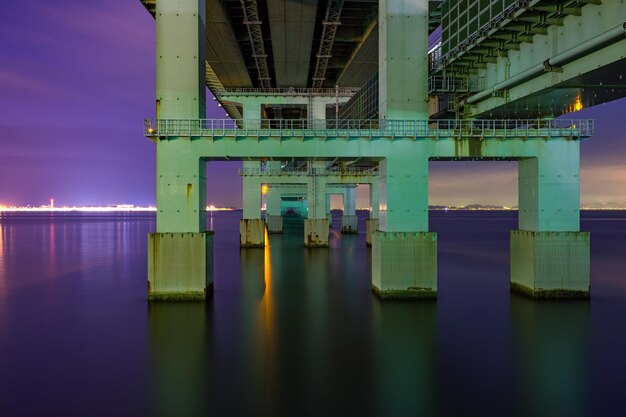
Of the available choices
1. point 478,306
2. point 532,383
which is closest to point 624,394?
point 532,383

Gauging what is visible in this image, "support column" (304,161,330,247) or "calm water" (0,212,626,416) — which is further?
"support column" (304,161,330,247)

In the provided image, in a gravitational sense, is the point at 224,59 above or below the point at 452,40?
above

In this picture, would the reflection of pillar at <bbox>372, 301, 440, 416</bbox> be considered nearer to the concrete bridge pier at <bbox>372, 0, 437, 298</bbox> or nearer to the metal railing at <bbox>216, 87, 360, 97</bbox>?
the concrete bridge pier at <bbox>372, 0, 437, 298</bbox>

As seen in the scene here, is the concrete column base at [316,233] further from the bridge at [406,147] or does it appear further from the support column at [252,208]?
the bridge at [406,147]

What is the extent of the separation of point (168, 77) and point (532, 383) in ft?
63.1

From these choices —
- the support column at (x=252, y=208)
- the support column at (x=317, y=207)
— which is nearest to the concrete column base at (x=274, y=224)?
the support column at (x=252, y=208)

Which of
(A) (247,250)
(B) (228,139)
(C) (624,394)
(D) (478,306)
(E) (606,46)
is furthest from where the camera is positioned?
(A) (247,250)

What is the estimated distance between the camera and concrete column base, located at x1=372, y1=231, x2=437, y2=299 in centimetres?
2035

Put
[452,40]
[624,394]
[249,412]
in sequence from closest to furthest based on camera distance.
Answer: [249,412]
[624,394]
[452,40]

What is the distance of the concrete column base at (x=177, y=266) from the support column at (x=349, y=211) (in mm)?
54226

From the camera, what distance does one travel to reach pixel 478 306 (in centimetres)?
2189

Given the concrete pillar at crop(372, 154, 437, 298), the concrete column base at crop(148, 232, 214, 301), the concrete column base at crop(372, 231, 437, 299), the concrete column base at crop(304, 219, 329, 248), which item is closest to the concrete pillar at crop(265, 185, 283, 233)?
the concrete column base at crop(304, 219, 329, 248)

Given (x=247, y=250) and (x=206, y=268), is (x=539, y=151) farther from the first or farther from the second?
(x=247, y=250)

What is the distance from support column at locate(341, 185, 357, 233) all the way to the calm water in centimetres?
4636
